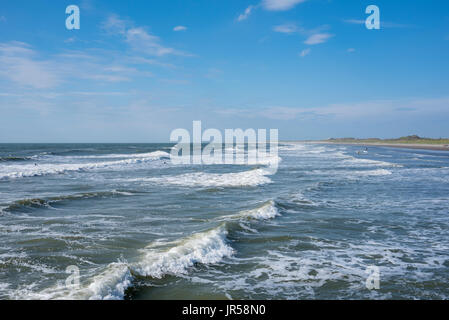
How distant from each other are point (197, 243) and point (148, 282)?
213cm

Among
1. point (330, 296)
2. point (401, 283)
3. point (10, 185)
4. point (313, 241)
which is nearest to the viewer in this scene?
point (330, 296)

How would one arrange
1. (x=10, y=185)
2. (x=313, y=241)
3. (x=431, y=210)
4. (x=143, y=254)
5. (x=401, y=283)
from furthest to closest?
1. (x=10, y=185)
2. (x=431, y=210)
3. (x=313, y=241)
4. (x=143, y=254)
5. (x=401, y=283)

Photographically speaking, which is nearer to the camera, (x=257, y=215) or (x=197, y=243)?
(x=197, y=243)

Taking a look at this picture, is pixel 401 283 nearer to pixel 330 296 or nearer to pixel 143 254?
pixel 330 296

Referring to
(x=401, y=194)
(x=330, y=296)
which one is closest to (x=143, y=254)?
(x=330, y=296)

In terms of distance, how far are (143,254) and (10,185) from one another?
17231mm

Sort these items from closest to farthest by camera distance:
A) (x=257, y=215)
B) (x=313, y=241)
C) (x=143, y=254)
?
(x=143, y=254) < (x=313, y=241) < (x=257, y=215)

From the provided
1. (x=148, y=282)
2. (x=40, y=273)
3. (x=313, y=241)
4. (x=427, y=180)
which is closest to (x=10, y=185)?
(x=40, y=273)

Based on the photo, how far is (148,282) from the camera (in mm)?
6375

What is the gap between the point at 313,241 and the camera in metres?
9.08
